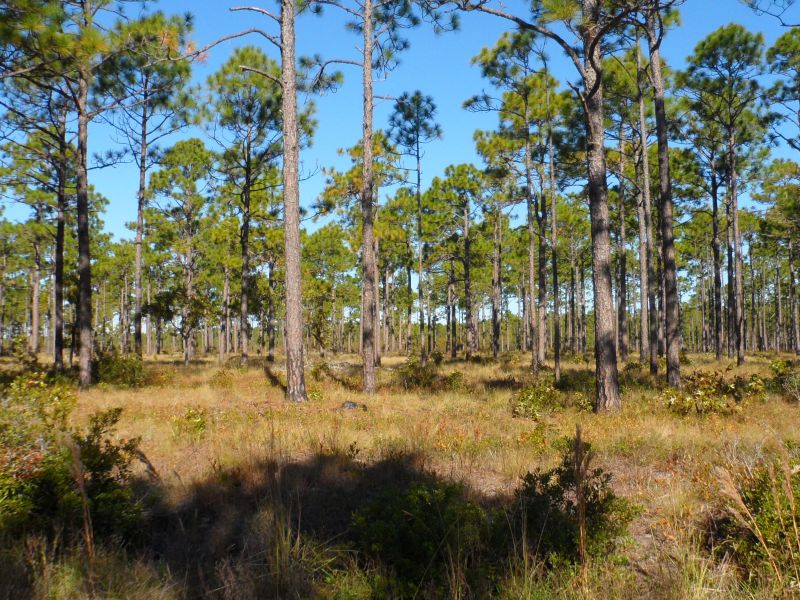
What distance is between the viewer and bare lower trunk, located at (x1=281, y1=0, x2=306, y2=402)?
9820 mm

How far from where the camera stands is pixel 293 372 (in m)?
9.91

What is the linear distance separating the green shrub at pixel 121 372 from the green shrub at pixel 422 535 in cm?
1054

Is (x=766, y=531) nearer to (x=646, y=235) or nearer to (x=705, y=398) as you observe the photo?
(x=705, y=398)

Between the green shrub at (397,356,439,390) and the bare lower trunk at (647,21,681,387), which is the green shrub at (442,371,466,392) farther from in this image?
the bare lower trunk at (647,21,681,387)

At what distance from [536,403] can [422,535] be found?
5.45 m

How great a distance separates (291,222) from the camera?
979cm

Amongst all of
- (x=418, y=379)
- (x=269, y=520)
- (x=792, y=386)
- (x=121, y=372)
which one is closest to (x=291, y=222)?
(x=418, y=379)

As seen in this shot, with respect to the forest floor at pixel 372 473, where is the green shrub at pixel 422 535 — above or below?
above

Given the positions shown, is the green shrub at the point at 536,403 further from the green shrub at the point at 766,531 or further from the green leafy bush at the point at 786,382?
the green shrub at the point at 766,531

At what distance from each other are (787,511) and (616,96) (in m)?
16.2

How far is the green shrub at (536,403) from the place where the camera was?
25.7ft

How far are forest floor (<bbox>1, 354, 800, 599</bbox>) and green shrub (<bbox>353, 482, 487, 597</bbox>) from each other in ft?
0.44

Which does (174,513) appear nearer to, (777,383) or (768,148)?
(777,383)

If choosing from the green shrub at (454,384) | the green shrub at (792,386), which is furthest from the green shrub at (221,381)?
the green shrub at (792,386)
